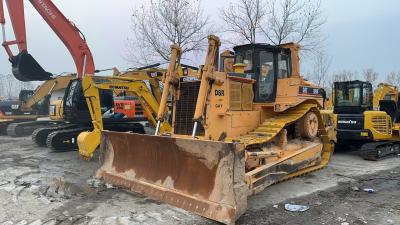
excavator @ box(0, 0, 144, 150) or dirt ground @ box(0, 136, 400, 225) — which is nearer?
dirt ground @ box(0, 136, 400, 225)

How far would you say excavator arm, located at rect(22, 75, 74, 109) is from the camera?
17.1m

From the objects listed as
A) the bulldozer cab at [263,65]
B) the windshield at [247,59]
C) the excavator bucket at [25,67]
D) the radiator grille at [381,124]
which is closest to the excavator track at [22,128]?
the excavator bucket at [25,67]

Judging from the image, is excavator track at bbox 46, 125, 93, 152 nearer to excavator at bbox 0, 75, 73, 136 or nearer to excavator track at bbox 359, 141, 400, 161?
excavator at bbox 0, 75, 73, 136

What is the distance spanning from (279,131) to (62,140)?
715 centimetres

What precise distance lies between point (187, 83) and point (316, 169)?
355 centimetres

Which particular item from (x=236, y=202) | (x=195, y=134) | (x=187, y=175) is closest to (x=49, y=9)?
(x=195, y=134)

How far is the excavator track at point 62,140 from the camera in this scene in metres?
12.0

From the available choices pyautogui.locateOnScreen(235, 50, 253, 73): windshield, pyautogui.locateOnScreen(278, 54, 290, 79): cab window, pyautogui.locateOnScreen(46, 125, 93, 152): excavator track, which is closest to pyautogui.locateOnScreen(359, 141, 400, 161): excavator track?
pyautogui.locateOnScreen(278, 54, 290, 79): cab window

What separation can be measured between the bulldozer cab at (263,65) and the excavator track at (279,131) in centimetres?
55

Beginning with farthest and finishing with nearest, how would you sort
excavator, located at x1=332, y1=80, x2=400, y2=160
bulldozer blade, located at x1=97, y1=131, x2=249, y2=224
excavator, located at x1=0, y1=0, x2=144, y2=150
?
excavator, located at x1=0, y1=0, x2=144, y2=150
excavator, located at x1=332, y1=80, x2=400, y2=160
bulldozer blade, located at x1=97, y1=131, x2=249, y2=224

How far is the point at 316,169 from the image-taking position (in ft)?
29.4

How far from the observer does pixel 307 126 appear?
8.90 m

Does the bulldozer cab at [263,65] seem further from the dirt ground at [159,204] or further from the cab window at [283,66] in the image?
the dirt ground at [159,204]

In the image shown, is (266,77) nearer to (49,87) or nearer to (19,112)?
(49,87)
